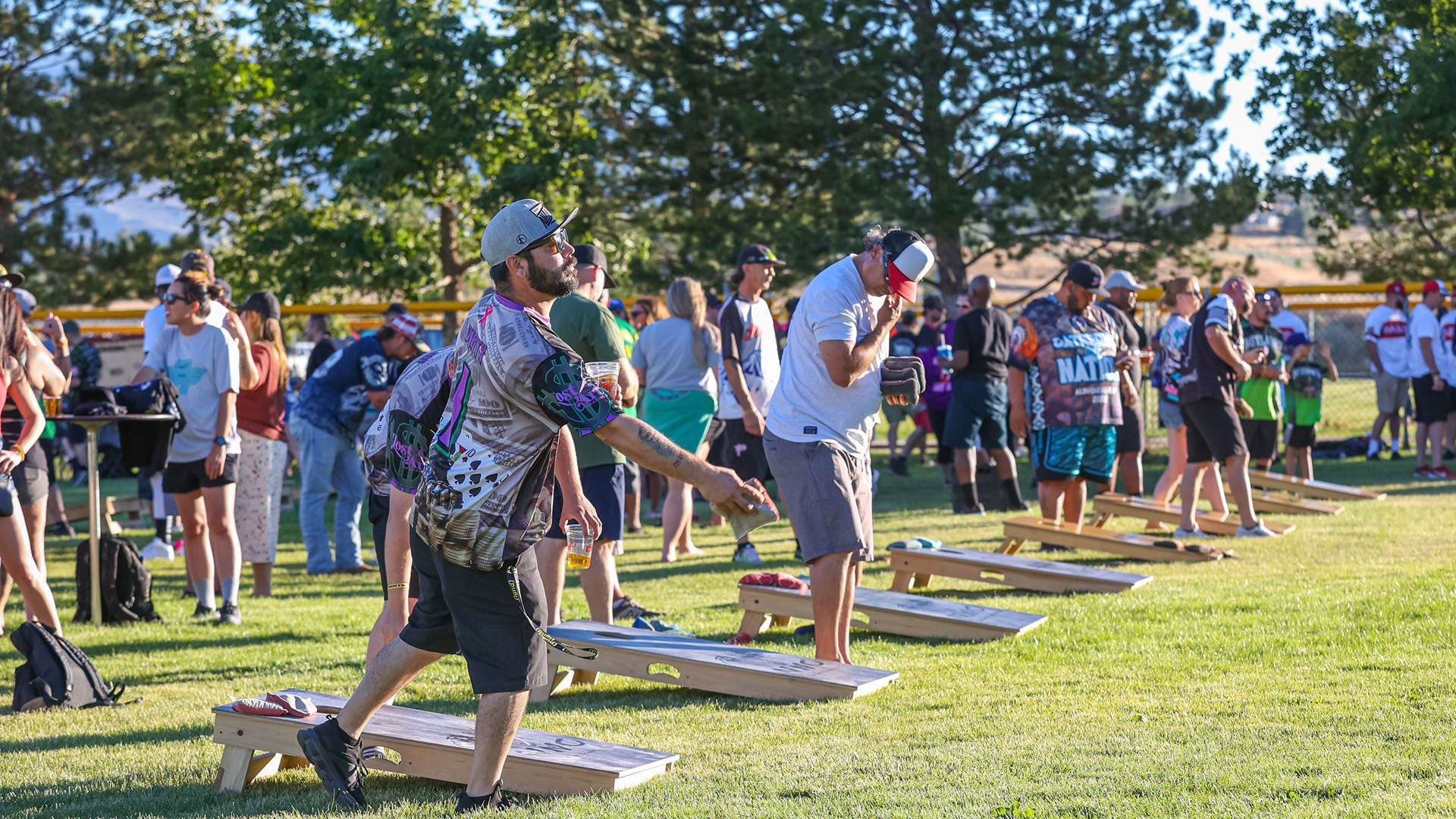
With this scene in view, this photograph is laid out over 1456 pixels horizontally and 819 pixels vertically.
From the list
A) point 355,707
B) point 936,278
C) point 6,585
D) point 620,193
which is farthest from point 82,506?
point 936,278

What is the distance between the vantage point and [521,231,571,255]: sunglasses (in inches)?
166

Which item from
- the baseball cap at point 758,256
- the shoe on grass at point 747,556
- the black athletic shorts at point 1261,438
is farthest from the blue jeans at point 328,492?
the black athletic shorts at point 1261,438

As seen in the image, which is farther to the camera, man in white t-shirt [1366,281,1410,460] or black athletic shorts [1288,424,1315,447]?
man in white t-shirt [1366,281,1410,460]

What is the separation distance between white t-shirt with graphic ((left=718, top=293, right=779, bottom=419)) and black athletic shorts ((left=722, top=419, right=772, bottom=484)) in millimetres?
1193

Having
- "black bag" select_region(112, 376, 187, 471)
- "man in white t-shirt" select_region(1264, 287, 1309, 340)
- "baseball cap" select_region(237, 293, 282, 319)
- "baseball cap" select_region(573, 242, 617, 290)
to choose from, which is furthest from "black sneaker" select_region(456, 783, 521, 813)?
"man in white t-shirt" select_region(1264, 287, 1309, 340)

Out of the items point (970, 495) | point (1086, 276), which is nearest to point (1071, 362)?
point (1086, 276)

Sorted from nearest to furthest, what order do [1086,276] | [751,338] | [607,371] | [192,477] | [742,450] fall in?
[607,371], [192,477], [751,338], [1086,276], [742,450]

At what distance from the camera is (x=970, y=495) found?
13203mm

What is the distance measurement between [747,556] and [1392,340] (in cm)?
1034

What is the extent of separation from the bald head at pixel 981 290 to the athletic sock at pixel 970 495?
1.61 m

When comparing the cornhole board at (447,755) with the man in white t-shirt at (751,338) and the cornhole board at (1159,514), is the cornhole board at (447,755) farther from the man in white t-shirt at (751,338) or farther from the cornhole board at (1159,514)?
the cornhole board at (1159,514)

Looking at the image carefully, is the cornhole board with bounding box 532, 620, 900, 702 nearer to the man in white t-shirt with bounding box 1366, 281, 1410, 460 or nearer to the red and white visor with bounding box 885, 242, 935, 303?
the red and white visor with bounding box 885, 242, 935, 303

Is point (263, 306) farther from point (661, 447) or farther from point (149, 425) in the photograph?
point (661, 447)

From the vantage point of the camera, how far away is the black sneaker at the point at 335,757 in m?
4.63
